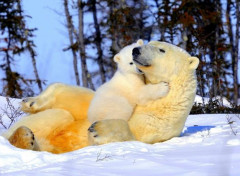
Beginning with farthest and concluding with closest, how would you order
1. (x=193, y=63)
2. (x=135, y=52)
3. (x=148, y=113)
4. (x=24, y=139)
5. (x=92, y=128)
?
(x=193, y=63), (x=148, y=113), (x=135, y=52), (x=92, y=128), (x=24, y=139)

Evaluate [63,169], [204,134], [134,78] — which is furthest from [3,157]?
[204,134]

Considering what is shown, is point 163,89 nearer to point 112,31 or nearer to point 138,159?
point 138,159

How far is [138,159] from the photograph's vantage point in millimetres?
3691

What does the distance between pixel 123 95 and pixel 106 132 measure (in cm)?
43

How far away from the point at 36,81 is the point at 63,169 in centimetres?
1466

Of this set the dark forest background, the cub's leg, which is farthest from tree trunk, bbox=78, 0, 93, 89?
the cub's leg

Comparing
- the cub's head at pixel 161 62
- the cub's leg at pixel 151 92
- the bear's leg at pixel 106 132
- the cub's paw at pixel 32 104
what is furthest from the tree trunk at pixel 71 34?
the bear's leg at pixel 106 132

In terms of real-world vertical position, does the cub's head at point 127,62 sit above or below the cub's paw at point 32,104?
above

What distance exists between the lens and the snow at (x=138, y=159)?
3264mm

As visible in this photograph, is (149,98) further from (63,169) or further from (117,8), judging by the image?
(117,8)

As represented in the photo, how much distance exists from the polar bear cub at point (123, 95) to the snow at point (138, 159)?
1.32 feet

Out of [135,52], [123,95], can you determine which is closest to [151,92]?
[123,95]

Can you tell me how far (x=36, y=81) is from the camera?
17781mm

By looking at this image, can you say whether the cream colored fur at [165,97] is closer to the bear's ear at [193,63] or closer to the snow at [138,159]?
the bear's ear at [193,63]
